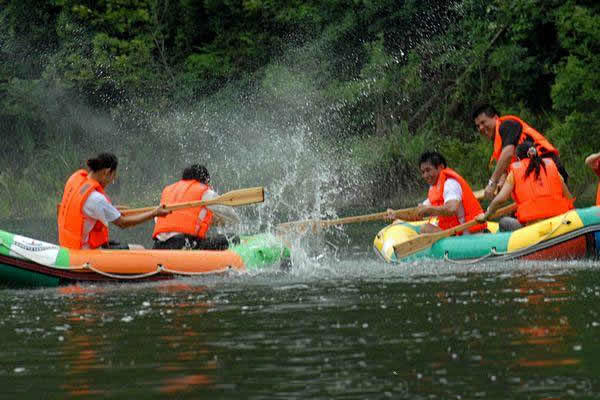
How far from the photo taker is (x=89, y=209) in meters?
12.4

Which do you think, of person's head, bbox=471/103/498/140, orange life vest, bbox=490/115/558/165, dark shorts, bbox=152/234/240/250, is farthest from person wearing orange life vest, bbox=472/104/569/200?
dark shorts, bbox=152/234/240/250

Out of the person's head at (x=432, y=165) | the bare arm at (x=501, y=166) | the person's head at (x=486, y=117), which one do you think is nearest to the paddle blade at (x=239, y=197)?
the person's head at (x=432, y=165)

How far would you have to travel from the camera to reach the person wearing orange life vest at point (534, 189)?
42.9ft

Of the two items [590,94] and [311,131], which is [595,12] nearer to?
[590,94]

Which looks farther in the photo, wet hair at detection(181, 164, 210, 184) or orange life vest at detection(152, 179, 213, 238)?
wet hair at detection(181, 164, 210, 184)

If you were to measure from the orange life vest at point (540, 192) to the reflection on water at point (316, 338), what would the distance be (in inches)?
48.0

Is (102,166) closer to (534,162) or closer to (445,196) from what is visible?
(445,196)

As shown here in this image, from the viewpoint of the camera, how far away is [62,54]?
108 ft

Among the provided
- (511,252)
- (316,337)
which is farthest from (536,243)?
(316,337)

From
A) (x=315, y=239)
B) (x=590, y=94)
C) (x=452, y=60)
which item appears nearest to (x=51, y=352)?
(x=315, y=239)

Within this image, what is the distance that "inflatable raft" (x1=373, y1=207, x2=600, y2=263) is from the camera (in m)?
12.6

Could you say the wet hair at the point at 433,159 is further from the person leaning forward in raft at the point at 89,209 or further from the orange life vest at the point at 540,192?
the person leaning forward in raft at the point at 89,209

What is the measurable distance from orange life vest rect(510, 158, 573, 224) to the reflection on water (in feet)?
4.00

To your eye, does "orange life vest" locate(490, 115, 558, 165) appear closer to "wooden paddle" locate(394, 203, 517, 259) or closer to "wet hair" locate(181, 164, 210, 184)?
"wooden paddle" locate(394, 203, 517, 259)
